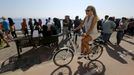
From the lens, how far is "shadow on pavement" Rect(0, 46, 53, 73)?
5659mm

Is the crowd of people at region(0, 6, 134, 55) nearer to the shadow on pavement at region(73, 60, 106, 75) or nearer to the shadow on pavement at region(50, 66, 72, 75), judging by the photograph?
the shadow on pavement at region(73, 60, 106, 75)

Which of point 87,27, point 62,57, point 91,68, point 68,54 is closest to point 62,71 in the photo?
point 62,57

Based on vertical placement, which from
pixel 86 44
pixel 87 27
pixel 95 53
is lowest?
pixel 95 53

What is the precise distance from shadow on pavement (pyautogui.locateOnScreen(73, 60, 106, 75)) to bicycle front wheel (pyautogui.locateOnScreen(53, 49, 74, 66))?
506mm

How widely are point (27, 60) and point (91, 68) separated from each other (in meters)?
2.61

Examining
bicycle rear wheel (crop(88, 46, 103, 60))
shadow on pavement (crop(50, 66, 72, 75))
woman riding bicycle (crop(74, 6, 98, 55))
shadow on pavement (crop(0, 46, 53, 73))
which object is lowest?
shadow on pavement (crop(0, 46, 53, 73))

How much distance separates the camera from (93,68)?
18.2ft

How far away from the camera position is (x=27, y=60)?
21.1 feet

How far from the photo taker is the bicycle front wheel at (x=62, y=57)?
5.51 m

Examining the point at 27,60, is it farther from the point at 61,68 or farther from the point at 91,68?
the point at 91,68

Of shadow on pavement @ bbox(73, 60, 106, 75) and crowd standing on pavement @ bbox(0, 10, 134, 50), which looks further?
crowd standing on pavement @ bbox(0, 10, 134, 50)

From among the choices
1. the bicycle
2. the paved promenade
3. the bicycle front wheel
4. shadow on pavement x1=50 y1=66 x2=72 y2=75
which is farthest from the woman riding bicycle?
shadow on pavement x1=50 y1=66 x2=72 y2=75

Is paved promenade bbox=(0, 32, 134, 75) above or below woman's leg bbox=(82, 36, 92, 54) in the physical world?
below

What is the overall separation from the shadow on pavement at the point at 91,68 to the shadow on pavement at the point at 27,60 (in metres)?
1.66
